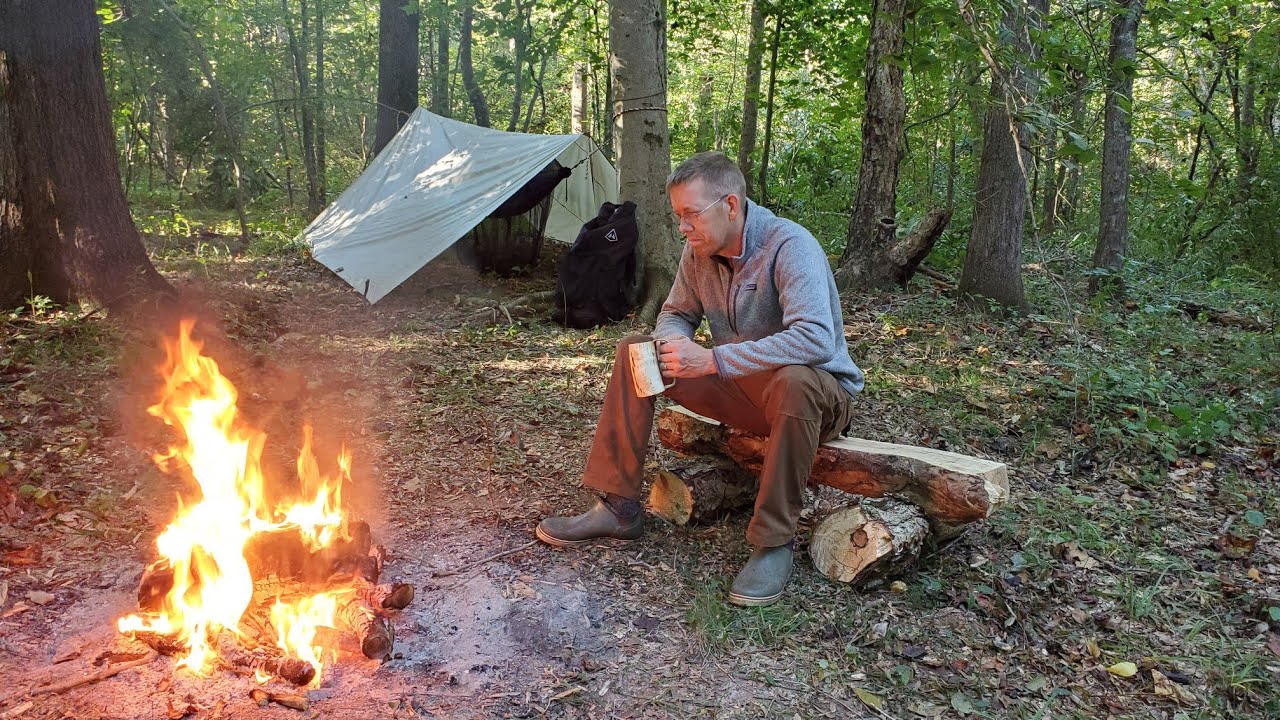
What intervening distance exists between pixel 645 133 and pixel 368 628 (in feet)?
16.1

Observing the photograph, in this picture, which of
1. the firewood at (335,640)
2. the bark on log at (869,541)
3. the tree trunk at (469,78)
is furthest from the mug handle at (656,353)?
the tree trunk at (469,78)

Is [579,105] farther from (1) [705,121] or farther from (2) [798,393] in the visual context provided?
(2) [798,393]

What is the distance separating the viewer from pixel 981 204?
5.89 meters

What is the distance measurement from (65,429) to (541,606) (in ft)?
8.82

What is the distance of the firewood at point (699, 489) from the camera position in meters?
3.11

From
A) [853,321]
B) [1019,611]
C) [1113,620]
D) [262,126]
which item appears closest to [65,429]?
[1019,611]

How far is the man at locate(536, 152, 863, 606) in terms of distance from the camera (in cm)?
261

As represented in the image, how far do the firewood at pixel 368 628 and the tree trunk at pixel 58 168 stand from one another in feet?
12.3

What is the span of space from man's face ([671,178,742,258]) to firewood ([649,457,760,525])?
916 millimetres

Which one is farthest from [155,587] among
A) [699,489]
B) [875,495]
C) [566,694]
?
[875,495]

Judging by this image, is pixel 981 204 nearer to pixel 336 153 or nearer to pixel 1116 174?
pixel 1116 174

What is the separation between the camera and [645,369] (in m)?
2.68

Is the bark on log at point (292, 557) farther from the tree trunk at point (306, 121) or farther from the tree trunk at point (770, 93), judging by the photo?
the tree trunk at point (306, 121)

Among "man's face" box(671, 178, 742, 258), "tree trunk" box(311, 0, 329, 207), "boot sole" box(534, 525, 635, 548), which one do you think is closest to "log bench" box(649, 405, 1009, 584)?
Answer: "boot sole" box(534, 525, 635, 548)
